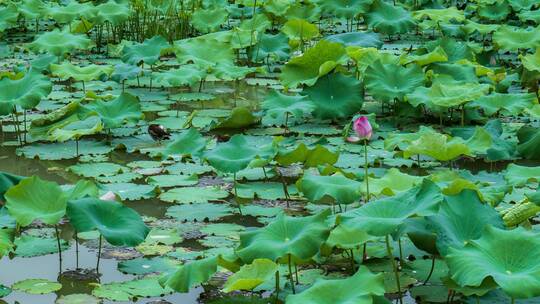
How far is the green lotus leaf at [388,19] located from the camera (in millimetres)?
6301

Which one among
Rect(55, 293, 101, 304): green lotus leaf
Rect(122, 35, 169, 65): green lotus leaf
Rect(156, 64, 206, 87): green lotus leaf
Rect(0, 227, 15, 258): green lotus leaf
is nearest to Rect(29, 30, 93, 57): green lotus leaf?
Rect(122, 35, 169, 65): green lotus leaf

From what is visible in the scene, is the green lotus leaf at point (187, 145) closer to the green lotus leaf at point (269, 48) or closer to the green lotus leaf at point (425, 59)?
the green lotus leaf at point (425, 59)

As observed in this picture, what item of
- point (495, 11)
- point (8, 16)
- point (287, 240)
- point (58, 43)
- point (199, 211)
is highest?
point (287, 240)

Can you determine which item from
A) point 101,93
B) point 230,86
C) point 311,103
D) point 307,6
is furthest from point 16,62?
point 311,103

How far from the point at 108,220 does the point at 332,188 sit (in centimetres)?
68

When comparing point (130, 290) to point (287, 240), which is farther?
point (130, 290)

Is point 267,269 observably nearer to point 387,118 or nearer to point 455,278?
point 455,278

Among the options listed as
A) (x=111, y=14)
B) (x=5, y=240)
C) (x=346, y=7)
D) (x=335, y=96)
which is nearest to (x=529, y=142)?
(x=335, y=96)

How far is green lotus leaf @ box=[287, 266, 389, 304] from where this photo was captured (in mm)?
2395

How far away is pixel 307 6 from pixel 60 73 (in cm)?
230

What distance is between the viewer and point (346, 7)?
671 centimetres

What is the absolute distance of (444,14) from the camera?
6.45 m

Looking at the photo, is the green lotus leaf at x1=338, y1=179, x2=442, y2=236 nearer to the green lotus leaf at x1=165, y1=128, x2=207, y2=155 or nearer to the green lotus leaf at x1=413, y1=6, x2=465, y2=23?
the green lotus leaf at x1=165, y1=128, x2=207, y2=155

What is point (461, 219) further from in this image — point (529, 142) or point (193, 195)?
point (529, 142)
